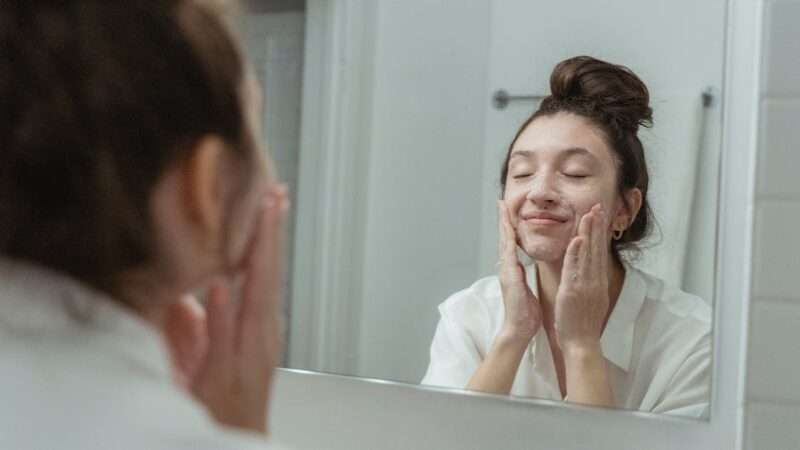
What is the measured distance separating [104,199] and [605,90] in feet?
2.02

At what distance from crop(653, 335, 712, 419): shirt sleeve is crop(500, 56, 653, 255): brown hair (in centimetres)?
11

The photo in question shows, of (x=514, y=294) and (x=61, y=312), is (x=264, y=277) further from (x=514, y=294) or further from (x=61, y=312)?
(x=514, y=294)

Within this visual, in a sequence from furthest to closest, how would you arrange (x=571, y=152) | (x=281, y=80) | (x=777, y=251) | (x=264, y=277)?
(x=281, y=80) → (x=571, y=152) → (x=777, y=251) → (x=264, y=277)

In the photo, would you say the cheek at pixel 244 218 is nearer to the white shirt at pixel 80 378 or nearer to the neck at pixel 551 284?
the white shirt at pixel 80 378

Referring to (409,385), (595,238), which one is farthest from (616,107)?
(409,385)

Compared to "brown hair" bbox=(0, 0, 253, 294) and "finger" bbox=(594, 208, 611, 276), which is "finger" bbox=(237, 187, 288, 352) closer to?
"brown hair" bbox=(0, 0, 253, 294)

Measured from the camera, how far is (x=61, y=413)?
1.26ft

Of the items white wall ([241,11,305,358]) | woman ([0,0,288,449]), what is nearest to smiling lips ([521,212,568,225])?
white wall ([241,11,305,358])

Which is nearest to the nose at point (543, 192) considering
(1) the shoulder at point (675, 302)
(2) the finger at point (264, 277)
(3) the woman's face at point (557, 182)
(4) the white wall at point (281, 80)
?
(3) the woman's face at point (557, 182)

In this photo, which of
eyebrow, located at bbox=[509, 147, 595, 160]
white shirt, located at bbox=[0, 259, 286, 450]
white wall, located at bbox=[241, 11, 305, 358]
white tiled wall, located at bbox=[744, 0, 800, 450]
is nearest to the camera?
white shirt, located at bbox=[0, 259, 286, 450]

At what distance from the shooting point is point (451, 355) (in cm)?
Result: 98

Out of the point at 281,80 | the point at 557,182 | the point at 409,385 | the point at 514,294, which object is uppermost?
the point at 281,80

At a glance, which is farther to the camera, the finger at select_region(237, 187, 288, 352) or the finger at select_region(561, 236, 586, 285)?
the finger at select_region(561, 236, 586, 285)

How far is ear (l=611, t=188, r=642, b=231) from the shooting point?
89cm
